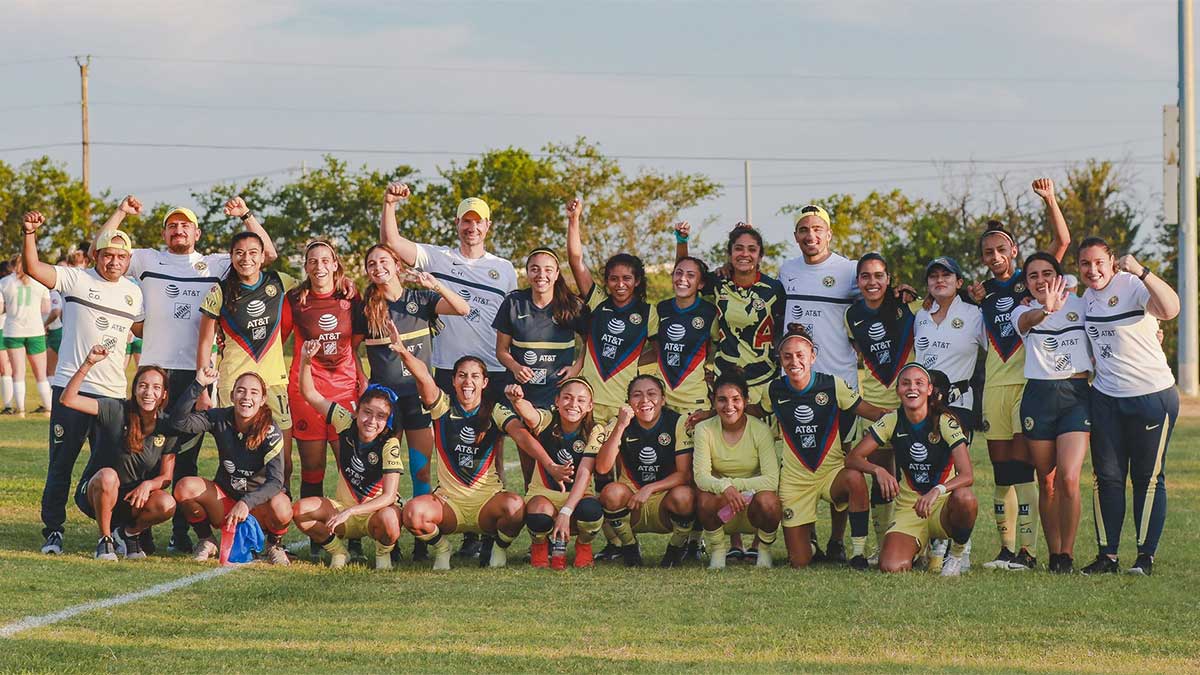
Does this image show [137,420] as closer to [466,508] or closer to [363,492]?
[363,492]

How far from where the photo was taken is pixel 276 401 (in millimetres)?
8688

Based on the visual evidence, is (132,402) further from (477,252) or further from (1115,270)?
(1115,270)

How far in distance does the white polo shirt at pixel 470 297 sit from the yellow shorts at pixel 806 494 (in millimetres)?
→ 2049

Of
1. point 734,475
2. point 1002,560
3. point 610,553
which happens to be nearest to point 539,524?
point 610,553

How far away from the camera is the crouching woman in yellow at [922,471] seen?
320 inches

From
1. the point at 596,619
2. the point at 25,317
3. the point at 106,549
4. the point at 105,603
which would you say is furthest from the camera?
the point at 25,317

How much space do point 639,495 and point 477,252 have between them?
208 cm

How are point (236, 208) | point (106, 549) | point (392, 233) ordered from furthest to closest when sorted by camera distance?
point (392, 233), point (236, 208), point (106, 549)

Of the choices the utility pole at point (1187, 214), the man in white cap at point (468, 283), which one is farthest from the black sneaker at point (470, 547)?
the utility pole at point (1187, 214)

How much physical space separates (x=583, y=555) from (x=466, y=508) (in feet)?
2.43

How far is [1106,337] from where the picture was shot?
8.16 metres

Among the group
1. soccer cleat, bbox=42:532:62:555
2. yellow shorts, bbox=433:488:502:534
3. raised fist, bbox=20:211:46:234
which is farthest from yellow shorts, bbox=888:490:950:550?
raised fist, bbox=20:211:46:234

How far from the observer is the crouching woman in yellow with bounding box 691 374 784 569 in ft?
27.5

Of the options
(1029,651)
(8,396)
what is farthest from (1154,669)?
(8,396)
